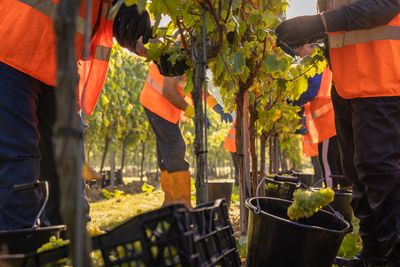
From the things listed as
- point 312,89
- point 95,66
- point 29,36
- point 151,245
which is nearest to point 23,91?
point 29,36

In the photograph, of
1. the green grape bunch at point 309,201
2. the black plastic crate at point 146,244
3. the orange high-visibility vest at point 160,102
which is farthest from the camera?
the orange high-visibility vest at point 160,102

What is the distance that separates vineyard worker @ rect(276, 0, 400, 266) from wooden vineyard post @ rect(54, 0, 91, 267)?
1443 millimetres

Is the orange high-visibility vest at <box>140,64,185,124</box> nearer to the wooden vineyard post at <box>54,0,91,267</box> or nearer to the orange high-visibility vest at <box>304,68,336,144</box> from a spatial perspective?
the orange high-visibility vest at <box>304,68,336,144</box>

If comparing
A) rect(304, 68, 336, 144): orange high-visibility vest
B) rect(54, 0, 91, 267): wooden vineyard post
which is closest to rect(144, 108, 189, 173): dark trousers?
rect(304, 68, 336, 144): orange high-visibility vest

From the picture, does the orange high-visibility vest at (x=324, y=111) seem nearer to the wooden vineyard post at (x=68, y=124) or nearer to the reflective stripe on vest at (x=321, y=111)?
the reflective stripe on vest at (x=321, y=111)

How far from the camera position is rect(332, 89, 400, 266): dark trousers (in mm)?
1857

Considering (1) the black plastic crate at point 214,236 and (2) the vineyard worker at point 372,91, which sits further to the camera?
(2) the vineyard worker at point 372,91

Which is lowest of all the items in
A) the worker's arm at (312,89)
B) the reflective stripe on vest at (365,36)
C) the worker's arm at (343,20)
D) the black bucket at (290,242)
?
the black bucket at (290,242)

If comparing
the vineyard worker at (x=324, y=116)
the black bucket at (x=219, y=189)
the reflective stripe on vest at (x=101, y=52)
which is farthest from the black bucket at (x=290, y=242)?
the black bucket at (x=219, y=189)

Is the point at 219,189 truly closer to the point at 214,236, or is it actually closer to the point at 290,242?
the point at 290,242

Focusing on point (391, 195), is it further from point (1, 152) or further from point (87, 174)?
point (1, 152)

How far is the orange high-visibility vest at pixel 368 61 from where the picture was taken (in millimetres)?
1918

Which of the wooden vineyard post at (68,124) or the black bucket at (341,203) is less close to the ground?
the wooden vineyard post at (68,124)

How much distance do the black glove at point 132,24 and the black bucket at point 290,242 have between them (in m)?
1.03
